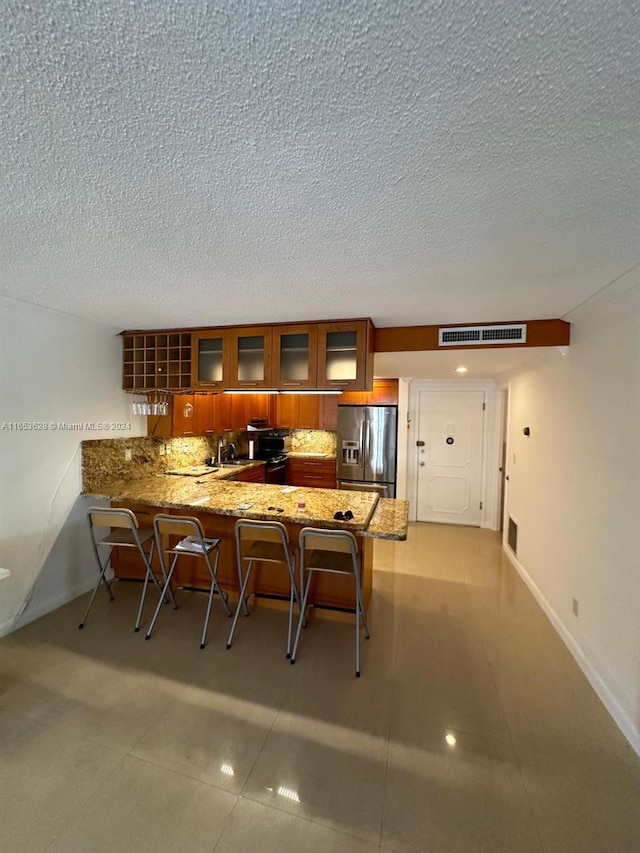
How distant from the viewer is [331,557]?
2.50 metres

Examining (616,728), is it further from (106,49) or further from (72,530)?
(72,530)

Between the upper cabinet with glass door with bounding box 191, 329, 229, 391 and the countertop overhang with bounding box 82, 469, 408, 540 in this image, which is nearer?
the countertop overhang with bounding box 82, 469, 408, 540

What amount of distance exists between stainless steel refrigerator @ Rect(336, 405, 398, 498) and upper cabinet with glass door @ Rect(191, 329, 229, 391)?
7.94 ft

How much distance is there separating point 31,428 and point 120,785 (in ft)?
7.61

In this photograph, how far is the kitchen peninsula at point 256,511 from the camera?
8.16ft

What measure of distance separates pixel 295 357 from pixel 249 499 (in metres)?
1.22

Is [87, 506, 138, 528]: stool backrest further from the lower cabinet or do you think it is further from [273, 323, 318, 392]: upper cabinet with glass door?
the lower cabinet

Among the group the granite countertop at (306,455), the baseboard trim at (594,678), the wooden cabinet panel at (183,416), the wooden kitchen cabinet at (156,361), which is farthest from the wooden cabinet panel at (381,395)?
the baseboard trim at (594,678)

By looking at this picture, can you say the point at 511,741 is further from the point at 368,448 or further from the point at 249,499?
the point at 368,448

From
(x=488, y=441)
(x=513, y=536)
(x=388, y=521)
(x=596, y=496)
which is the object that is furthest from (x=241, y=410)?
(x=596, y=496)

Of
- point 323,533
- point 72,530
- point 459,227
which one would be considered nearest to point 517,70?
point 459,227

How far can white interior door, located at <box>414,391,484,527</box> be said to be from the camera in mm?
5074

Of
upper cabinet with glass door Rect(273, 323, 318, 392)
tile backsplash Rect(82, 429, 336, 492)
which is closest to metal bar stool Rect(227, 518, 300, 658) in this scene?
upper cabinet with glass door Rect(273, 323, 318, 392)

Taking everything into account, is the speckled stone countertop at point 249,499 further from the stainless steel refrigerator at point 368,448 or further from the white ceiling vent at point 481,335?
the stainless steel refrigerator at point 368,448
